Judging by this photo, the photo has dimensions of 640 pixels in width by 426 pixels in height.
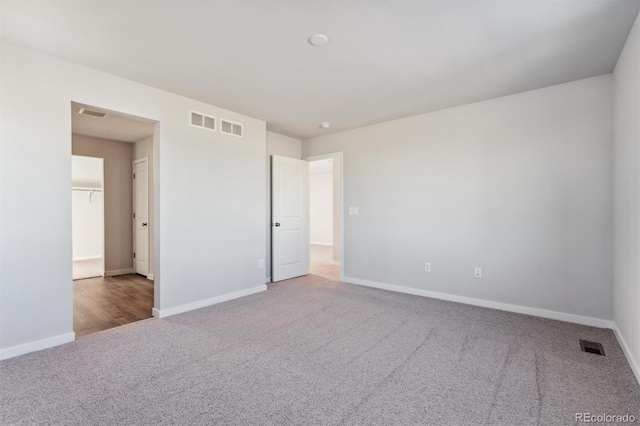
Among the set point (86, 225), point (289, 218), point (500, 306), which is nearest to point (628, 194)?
point (500, 306)

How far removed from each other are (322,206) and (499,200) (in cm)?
752

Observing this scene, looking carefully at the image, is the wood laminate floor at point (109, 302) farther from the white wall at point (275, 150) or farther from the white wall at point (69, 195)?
the white wall at point (275, 150)

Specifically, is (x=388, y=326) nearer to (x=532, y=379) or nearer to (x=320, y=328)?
(x=320, y=328)

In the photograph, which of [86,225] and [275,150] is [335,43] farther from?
[86,225]

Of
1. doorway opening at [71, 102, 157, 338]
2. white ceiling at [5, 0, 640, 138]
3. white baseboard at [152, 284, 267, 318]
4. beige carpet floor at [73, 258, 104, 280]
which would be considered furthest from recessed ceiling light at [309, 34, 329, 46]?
beige carpet floor at [73, 258, 104, 280]

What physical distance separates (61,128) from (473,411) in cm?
389

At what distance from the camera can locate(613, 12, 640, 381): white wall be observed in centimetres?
218

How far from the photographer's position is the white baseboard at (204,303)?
3.45m

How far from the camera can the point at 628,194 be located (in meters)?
2.43

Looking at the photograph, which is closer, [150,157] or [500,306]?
[500,306]

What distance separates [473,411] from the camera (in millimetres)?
1791

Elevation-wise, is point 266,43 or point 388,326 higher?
point 266,43

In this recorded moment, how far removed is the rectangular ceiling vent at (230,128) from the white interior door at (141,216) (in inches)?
97.0

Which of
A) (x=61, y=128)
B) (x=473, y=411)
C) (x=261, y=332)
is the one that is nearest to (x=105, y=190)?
(x=61, y=128)
